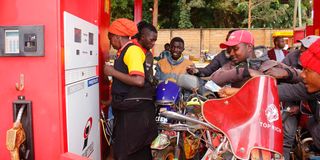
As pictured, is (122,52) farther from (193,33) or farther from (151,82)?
(193,33)

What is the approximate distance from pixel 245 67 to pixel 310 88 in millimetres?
489

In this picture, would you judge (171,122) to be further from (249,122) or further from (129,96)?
(249,122)

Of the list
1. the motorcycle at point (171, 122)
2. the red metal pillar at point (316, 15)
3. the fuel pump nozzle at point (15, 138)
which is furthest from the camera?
the red metal pillar at point (316, 15)

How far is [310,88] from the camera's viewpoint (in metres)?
2.50

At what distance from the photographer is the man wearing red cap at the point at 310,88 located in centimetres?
237

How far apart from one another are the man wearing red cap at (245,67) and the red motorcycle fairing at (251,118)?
1.31ft

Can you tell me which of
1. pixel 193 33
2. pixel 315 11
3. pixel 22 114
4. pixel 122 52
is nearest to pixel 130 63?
pixel 122 52

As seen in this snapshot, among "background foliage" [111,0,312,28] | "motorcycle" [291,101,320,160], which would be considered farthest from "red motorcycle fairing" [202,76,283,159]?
"background foliage" [111,0,312,28]

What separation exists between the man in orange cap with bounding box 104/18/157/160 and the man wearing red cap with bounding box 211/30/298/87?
0.64 metres

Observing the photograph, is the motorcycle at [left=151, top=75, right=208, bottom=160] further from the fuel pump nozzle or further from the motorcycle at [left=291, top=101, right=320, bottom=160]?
the fuel pump nozzle

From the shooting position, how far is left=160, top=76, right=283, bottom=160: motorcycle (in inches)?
77.9

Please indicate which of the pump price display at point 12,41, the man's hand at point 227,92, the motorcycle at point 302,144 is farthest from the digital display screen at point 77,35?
the motorcycle at point 302,144

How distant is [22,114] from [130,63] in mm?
956

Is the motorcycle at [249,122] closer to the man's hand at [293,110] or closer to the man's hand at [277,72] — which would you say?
the man's hand at [277,72]
